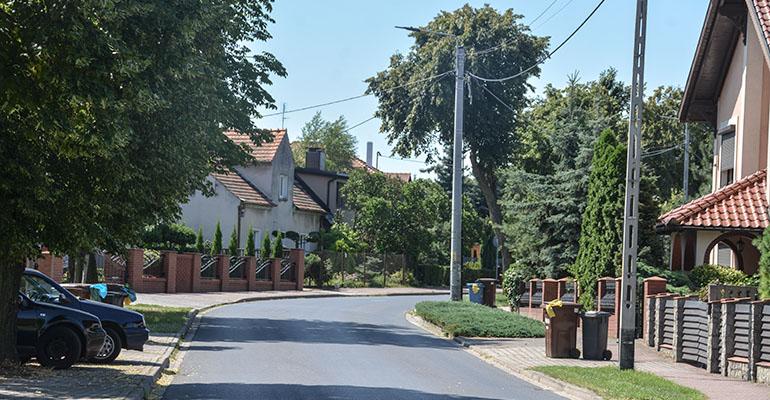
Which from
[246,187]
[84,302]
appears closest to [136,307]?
[84,302]

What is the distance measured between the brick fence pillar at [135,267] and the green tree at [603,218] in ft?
58.0

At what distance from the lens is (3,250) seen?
14836 mm

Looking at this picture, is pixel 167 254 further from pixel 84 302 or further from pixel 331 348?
pixel 84 302

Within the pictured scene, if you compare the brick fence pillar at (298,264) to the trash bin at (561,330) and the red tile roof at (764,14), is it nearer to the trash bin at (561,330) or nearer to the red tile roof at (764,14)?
the red tile roof at (764,14)

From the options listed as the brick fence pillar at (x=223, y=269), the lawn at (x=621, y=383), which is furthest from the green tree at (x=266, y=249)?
the lawn at (x=621, y=383)

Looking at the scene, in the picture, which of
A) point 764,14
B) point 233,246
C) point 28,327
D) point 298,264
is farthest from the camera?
point 298,264

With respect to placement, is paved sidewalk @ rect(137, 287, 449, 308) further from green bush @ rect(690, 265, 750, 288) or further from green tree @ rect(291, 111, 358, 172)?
green tree @ rect(291, 111, 358, 172)

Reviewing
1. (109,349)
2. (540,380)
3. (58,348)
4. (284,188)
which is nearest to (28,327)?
(58,348)

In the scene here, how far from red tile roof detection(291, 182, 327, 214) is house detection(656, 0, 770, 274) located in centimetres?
3963

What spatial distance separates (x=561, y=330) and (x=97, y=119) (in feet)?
39.9

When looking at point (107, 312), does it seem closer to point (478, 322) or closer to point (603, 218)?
point (478, 322)

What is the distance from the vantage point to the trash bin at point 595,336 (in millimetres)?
22375

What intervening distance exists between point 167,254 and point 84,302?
2653cm

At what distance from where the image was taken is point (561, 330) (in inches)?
891
